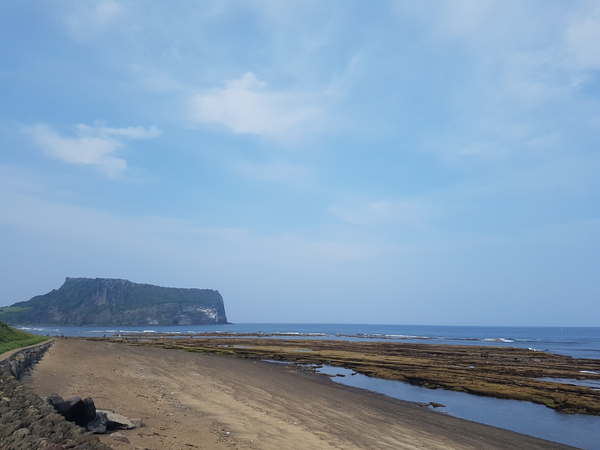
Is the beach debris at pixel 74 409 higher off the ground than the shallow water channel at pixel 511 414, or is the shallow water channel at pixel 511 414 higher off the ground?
the beach debris at pixel 74 409

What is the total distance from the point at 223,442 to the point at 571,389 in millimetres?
29350

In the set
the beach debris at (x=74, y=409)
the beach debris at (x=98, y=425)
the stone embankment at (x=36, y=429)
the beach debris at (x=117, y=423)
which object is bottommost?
the beach debris at (x=117, y=423)

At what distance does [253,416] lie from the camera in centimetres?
1311

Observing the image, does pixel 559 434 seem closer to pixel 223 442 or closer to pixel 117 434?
pixel 223 442

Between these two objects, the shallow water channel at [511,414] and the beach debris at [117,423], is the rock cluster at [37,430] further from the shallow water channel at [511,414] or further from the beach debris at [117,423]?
the shallow water channel at [511,414]

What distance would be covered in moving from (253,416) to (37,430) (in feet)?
27.4

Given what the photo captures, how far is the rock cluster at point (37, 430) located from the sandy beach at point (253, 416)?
62.9 inches

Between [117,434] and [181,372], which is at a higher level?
[117,434]

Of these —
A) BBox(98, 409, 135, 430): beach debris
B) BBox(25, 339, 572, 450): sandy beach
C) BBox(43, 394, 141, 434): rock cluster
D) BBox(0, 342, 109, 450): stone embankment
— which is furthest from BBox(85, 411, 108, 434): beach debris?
BBox(0, 342, 109, 450): stone embankment

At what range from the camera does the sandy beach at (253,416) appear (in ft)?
33.4

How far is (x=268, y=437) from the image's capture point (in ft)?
34.9

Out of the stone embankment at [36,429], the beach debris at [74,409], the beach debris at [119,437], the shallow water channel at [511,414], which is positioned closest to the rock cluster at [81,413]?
the beach debris at [74,409]

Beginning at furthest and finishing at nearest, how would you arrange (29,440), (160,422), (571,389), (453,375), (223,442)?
(453,375), (571,389), (160,422), (223,442), (29,440)

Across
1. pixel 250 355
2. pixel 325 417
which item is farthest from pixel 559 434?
pixel 250 355
